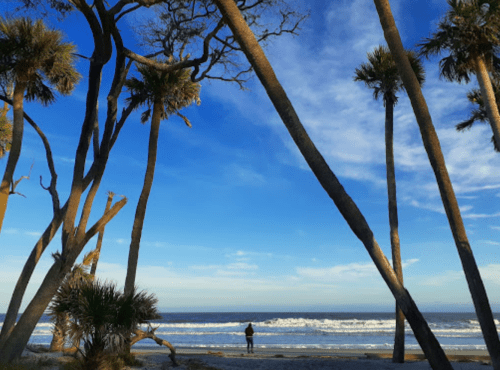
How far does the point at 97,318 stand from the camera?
319 inches

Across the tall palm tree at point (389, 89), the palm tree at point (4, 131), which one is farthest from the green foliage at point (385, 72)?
the palm tree at point (4, 131)

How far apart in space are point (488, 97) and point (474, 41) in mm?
1982

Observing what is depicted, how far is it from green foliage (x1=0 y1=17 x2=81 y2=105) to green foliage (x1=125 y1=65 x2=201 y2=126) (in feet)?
6.92

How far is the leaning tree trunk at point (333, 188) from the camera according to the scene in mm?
5391

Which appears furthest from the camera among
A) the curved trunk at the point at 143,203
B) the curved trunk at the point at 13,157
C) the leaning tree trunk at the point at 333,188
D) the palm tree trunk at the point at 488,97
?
the curved trunk at the point at 143,203

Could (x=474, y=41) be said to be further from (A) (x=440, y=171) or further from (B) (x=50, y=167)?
(B) (x=50, y=167)

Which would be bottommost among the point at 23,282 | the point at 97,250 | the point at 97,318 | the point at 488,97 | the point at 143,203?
the point at 97,318

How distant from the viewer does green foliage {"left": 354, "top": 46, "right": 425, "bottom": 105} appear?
14.2m

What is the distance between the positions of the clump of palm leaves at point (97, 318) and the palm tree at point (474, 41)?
37.7 ft

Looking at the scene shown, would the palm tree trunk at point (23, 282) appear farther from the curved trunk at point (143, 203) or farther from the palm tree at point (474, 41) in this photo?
the palm tree at point (474, 41)

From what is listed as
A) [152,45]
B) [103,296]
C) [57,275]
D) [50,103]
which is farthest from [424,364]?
[50,103]

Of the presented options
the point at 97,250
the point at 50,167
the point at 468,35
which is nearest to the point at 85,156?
the point at 50,167

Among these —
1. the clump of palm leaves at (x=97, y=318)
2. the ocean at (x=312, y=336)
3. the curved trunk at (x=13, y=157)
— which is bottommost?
the ocean at (x=312, y=336)

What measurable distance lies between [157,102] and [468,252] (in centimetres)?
1124
